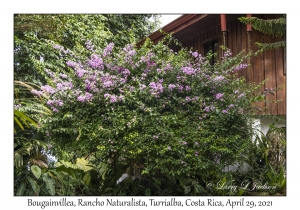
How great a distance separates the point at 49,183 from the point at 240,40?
4.92 m

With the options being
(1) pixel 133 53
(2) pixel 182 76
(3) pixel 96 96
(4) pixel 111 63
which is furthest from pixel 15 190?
(2) pixel 182 76

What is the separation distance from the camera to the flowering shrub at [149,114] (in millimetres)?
4535

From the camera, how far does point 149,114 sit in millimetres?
4621

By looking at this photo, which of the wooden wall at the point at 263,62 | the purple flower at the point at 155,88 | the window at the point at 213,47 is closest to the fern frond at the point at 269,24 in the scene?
the wooden wall at the point at 263,62

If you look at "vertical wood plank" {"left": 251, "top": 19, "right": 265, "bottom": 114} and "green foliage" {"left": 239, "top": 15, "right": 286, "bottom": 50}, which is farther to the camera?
"vertical wood plank" {"left": 251, "top": 19, "right": 265, "bottom": 114}

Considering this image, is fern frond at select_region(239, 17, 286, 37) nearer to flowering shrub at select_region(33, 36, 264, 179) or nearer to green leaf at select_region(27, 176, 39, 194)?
flowering shrub at select_region(33, 36, 264, 179)

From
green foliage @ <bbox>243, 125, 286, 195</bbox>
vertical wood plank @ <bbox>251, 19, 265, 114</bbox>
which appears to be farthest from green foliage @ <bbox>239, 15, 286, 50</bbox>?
green foliage @ <bbox>243, 125, 286, 195</bbox>

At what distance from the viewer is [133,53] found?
4.95 m

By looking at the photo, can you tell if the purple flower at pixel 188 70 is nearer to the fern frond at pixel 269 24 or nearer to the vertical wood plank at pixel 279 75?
the fern frond at pixel 269 24

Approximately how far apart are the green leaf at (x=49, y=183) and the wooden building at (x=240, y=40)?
3772 mm

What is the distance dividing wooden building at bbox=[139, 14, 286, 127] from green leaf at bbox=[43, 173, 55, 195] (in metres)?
3.77

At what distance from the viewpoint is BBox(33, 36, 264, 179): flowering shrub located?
4535 mm

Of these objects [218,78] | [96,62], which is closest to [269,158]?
[218,78]
